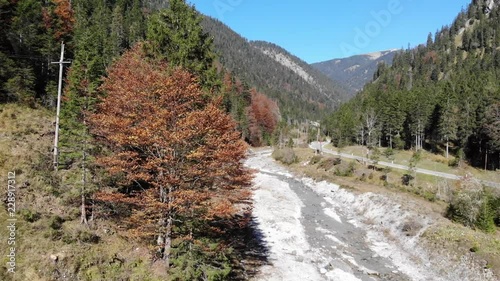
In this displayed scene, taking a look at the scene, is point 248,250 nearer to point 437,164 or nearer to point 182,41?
point 182,41

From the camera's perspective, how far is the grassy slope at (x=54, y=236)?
583 inches

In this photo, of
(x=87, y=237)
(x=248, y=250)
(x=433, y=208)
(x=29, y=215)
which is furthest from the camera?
(x=433, y=208)

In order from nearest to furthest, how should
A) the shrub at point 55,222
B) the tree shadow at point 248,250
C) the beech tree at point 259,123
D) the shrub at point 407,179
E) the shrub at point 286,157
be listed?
the shrub at point 55,222
the tree shadow at point 248,250
the shrub at point 407,179
the shrub at point 286,157
the beech tree at point 259,123

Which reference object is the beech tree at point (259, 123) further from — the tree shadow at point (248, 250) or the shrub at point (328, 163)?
the tree shadow at point (248, 250)

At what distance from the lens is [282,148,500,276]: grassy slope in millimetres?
23688

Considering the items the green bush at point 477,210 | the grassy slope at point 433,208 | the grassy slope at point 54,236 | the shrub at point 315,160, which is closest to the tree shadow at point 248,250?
the grassy slope at point 54,236

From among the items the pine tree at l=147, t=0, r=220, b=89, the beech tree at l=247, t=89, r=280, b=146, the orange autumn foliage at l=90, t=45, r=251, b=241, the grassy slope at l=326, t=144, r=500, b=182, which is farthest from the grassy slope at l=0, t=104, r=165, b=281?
the beech tree at l=247, t=89, r=280, b=146

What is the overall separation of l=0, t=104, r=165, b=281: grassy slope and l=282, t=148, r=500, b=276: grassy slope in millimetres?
21716

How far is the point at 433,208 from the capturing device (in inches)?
1396

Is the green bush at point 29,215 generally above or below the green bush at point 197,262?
above

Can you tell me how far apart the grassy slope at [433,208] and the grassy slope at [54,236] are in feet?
71.2

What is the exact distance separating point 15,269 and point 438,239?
2849 centimetres

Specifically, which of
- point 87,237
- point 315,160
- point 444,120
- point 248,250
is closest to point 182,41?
point 87,237

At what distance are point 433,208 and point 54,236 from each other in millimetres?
35704
